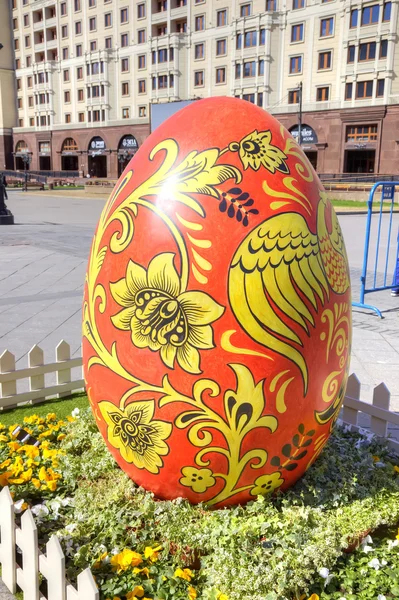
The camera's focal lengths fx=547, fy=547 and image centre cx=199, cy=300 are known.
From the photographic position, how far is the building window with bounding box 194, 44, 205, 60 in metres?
52.7

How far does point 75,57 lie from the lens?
63.8 m

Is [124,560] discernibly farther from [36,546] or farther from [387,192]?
[387,192]

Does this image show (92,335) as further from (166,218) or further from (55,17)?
(55,17)

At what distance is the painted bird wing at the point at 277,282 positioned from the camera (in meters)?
2.76

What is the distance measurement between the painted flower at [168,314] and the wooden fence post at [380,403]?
202cm

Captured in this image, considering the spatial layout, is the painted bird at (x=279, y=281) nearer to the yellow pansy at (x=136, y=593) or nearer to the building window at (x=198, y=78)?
the yellow pansy at (x=136, y=593)

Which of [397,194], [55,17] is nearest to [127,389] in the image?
Result: [397,194]

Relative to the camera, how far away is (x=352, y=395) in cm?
447

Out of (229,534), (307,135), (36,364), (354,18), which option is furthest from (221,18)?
(229,534)

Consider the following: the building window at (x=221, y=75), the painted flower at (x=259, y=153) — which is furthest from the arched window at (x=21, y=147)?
the painted flower at (x=259, y=153)

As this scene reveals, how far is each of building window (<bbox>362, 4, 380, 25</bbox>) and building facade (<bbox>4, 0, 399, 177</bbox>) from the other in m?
0.10

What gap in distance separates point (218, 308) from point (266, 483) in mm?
1122

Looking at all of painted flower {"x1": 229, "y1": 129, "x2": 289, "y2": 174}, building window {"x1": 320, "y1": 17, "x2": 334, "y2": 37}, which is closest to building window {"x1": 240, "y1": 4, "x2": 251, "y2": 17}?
building window {"x1": 320, "y1": 17, "x2": 334, "y2": 37}

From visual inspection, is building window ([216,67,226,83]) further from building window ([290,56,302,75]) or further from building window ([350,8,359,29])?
building window ([350,8,359,29])
